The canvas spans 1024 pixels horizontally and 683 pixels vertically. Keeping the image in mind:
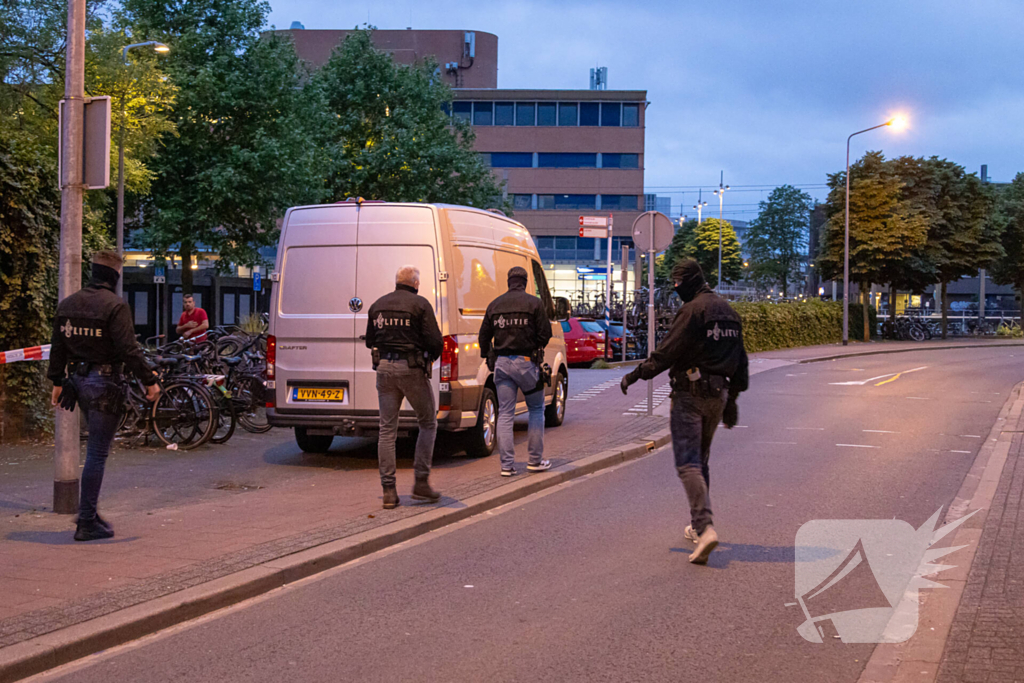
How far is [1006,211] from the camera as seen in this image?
2191 inches

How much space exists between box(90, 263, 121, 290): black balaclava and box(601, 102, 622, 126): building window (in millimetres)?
63751

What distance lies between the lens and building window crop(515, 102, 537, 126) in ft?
227

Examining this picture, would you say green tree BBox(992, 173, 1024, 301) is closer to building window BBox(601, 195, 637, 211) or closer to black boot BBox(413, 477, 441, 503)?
building window BBox(601, 195, 637, 211)

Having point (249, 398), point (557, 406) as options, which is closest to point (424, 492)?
point (249, 398)

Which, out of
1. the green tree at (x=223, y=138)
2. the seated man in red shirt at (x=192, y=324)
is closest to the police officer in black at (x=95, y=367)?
the seated man in red shirt at (x=192, y=324)

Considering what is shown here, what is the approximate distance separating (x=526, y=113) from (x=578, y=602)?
65609 millimetres

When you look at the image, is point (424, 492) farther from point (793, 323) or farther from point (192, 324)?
point (793, 323)

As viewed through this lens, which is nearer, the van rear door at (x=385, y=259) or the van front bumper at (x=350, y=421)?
the van front bumper at (x=350, y=421)

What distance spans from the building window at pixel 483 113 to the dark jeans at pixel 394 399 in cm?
6295

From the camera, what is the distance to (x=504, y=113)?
69.4 meters

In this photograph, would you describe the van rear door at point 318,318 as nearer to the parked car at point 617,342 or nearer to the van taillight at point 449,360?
the van taillight at point 449,360

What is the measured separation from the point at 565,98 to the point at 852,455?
2330 inches

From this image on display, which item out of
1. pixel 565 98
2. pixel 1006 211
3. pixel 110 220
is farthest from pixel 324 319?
pixel 565 98

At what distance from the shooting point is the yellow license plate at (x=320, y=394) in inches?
410
